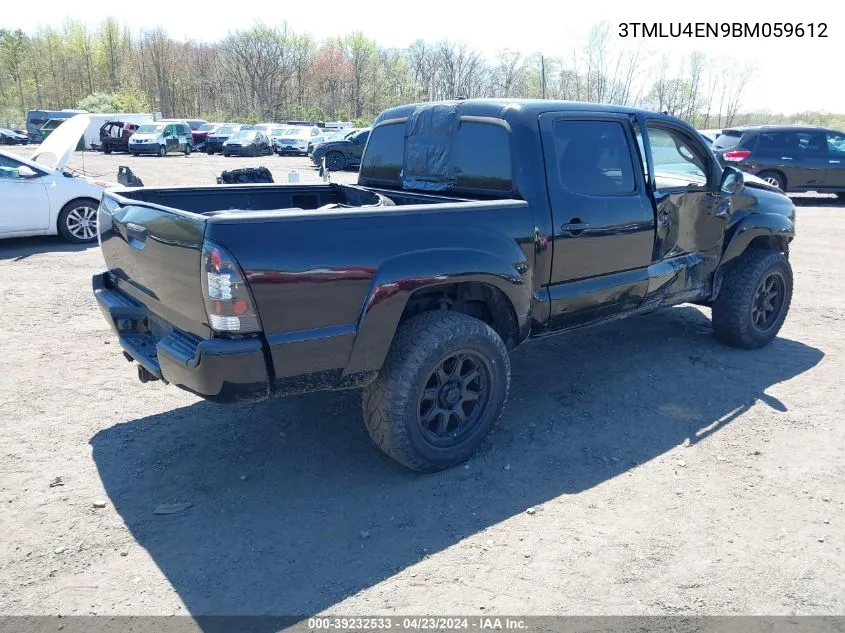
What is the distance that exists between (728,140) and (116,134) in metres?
27.9

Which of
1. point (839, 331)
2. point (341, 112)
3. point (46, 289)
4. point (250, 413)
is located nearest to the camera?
point (250, 413)

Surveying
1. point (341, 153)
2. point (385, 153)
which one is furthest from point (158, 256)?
point (341, 153)

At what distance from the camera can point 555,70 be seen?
4750 centimetres

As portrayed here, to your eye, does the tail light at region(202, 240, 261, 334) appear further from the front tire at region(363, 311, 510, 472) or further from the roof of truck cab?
the roof of truck cab

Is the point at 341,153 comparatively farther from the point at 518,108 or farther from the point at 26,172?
the point at 518,108

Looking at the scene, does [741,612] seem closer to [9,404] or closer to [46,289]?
[9,404]

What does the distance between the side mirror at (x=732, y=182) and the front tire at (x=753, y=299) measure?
29.2 inches

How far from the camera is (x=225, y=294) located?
2.83m

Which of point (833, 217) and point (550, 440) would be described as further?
point (833, 217)

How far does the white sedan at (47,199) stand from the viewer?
8.99m

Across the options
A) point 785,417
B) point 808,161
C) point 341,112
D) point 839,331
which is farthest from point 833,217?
point 341,112

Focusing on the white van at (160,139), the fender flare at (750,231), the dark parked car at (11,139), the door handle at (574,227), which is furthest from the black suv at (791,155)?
the dark parked car at (11,139)

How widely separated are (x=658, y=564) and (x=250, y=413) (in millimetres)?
2644

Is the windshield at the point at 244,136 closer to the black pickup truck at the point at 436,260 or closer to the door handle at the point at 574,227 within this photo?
the black pickup truck at the point at 436,260
